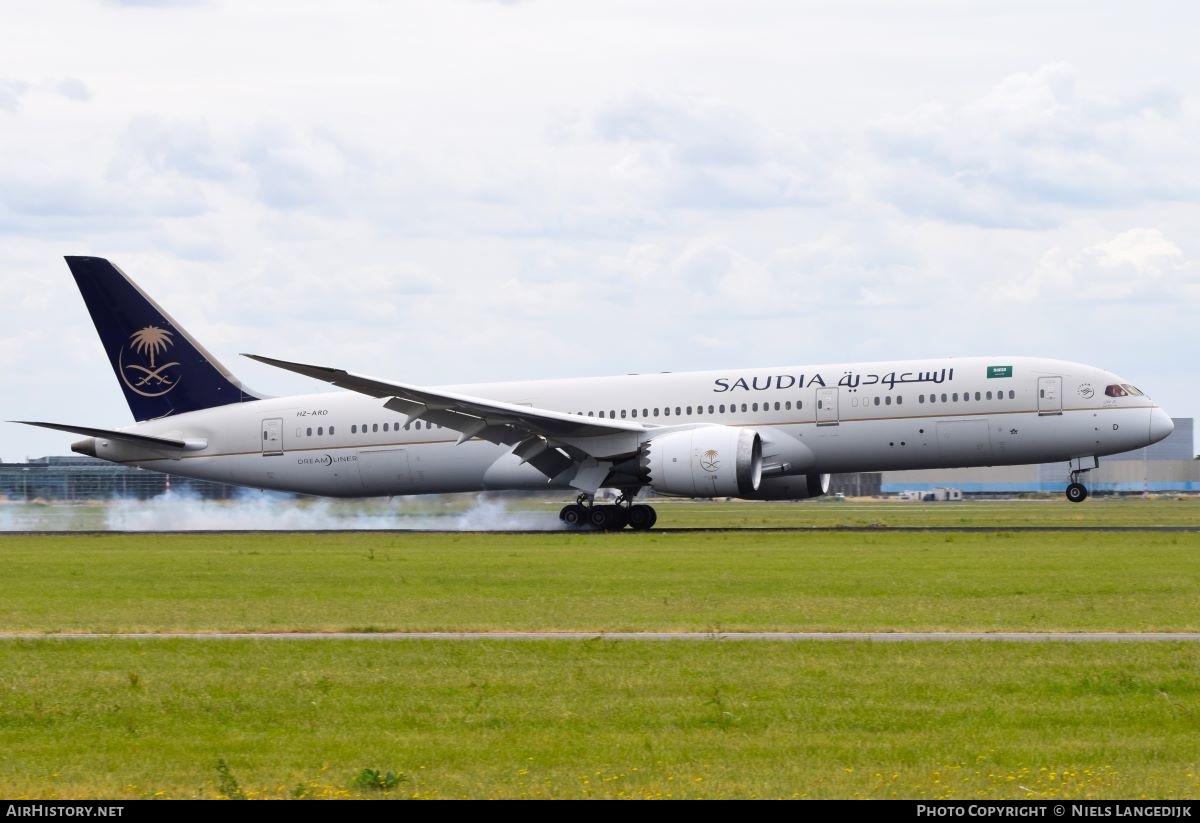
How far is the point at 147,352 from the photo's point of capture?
163ft

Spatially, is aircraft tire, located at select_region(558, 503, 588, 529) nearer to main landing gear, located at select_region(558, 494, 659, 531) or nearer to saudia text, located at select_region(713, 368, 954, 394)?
main landing gear, located at select_region(558, 494, 659, 531)

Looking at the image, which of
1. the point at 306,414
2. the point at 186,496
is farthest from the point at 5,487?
the point at 306,414

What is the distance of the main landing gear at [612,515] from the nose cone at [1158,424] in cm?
1363

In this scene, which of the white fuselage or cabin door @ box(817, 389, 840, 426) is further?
cabin door @ box(817, 389, 840, 426)

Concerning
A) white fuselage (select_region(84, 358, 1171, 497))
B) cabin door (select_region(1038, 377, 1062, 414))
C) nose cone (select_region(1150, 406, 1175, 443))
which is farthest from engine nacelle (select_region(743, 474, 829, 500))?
nose cone (select_region(1150, 406, 1175, 443))

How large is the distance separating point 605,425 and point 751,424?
4140mm

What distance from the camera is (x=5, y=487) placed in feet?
238

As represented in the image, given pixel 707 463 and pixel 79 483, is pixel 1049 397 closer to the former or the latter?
pixel 707 463

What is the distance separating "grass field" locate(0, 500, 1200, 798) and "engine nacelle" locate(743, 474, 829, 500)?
15.9 meters

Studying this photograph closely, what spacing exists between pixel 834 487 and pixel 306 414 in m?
85.6

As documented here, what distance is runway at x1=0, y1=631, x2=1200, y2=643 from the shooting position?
17.8 metres

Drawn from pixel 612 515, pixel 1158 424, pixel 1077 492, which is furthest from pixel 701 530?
pixel 1158 424

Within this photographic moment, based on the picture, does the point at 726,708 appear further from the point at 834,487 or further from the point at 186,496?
the point at 834,487

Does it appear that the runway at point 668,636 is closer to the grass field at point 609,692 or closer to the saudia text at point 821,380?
the grass field at point 609,692
